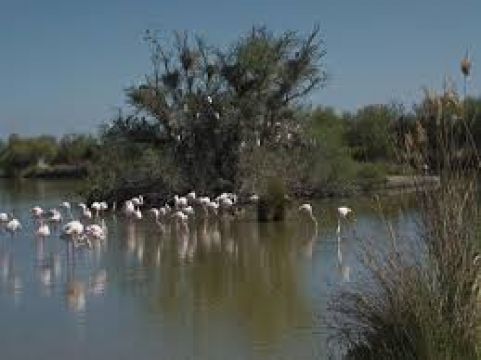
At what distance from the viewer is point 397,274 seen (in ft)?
20.5

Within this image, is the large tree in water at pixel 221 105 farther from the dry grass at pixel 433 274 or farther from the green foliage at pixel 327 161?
the dry grass at pixel 433 274

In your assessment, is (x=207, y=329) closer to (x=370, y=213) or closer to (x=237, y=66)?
(x=370, y=213)

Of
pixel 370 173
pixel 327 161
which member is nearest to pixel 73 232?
pixel 327 161

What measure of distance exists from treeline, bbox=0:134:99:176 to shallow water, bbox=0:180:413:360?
52.8 metres

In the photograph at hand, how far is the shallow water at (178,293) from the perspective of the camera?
960cm

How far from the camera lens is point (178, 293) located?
13.2m

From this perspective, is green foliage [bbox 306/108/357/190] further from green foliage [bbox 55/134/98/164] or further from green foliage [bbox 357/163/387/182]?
green foliage [bbox 55/134/98/164]

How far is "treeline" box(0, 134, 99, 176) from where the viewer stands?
74150 mm

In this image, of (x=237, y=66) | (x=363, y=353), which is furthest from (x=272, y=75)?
(x=363, y=353)

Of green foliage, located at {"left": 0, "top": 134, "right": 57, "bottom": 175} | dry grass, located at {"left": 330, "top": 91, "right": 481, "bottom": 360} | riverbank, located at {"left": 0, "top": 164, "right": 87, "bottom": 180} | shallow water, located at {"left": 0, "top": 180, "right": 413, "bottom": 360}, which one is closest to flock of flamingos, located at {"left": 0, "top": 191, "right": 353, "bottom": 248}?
shallow water, located at {"left": 0, "top": 180, "right": 413, "bottom": 360}

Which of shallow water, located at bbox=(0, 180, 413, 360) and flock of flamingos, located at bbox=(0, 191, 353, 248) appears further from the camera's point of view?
flock of flamingos, located at bbox=(0, 191, 353, 248)

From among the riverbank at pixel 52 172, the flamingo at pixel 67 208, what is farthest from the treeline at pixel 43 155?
the flamingo at pixel 67 208

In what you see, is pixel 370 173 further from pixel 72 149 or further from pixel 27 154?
pixel 27 154

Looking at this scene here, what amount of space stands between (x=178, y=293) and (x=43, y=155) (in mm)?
67211
